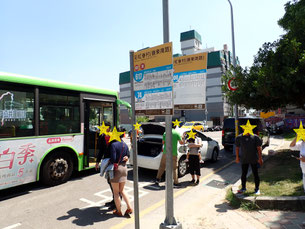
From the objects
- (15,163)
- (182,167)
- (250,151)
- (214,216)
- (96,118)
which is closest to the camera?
(214,216)

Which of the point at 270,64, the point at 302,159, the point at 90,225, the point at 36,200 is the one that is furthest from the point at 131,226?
the point at 270,64

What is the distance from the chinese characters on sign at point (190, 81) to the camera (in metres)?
3.38

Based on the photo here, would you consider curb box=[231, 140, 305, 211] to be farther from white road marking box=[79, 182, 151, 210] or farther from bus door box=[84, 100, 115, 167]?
bus door box=[84, 100, 115, 167]

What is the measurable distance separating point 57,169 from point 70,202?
1.53 metres

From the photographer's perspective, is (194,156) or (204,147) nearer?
(194,156)

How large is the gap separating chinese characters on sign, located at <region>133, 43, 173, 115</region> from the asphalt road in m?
2.50

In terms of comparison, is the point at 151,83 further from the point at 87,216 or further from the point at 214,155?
the point at 214,155

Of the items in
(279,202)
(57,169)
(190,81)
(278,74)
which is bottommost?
(279,202)

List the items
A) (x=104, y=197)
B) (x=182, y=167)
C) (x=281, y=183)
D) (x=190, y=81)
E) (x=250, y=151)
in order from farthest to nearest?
1. (x=182, y=167)
2. (x=281, y=183)
3. (x=104, y=197)
4. (x=250, y=151)
5. (x=190, y=81)

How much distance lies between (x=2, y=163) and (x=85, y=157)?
7.89 feet

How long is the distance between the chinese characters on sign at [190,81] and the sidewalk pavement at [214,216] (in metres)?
2.21

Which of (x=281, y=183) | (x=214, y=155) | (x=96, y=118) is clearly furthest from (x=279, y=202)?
(x=96, y=118)

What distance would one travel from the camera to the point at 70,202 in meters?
4.85

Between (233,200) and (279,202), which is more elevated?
(279,202)
